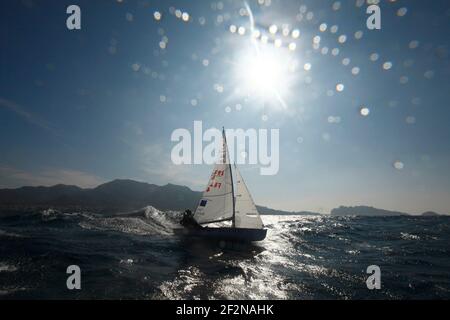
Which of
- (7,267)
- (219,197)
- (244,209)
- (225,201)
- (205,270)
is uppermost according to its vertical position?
(219,197)

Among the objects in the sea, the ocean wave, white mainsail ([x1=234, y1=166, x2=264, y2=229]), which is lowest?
the sea

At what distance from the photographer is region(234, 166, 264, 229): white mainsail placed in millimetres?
28219

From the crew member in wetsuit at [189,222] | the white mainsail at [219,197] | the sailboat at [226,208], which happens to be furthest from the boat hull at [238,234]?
the crew member in wetsuit at [189,222]

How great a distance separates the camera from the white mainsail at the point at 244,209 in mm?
28219

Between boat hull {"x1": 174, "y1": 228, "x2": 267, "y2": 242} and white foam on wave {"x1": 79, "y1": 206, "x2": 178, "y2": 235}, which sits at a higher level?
boat hull {"x1": 174, "y1": 228, "x2": 267, "y2": 242}

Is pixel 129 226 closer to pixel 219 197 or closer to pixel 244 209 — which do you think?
pixel 219 197

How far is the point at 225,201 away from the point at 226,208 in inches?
32.0

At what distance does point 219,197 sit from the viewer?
98.6ft

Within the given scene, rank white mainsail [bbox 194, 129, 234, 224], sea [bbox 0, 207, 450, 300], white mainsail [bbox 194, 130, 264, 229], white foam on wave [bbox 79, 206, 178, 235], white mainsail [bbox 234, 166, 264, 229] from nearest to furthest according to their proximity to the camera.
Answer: sea [bbox 0, 207, 450, 300], white mainsail [bbox 234, 166, 264, 229], white mainsail [bbox 194, 130, 264, 229], white mainsail [bbox 194, 129, 234, 224], white foam on wave [bbox 79, 206, 178, 235]

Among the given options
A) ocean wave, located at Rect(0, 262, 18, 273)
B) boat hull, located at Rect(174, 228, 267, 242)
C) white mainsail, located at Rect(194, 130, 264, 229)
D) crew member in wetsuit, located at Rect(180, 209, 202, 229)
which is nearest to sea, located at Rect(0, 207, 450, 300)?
ocean wave, located at Rect(0, 262, 18, 273)

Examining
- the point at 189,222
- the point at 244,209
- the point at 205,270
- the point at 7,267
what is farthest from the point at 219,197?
the point at 7,267

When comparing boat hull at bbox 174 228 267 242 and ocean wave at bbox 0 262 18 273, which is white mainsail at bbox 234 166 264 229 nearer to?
boat hull at bbox 174 228 267 242

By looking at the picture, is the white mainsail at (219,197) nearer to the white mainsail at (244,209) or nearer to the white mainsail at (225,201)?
the white mainsail at (225,201)
